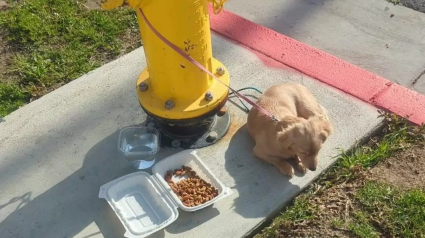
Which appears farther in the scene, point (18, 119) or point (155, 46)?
point (18, 119)

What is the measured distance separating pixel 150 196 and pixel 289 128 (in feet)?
2.97

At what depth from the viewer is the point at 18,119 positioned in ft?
11.9

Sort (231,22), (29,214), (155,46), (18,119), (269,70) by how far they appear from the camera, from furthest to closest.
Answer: (231,22), (269,70), (18,119), (29,214), (155,46)

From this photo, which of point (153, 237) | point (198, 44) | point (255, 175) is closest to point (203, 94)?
point (198, 44)

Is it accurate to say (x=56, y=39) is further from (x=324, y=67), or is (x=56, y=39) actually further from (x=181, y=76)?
(x=324, y=67)

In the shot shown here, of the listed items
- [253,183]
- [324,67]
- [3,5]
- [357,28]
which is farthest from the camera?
[3,5]

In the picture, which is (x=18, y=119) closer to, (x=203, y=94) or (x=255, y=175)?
(x=203, y=94)

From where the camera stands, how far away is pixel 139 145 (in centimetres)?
344

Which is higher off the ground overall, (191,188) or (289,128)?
(289,128)

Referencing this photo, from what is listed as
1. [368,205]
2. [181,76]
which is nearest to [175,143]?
[181,76]

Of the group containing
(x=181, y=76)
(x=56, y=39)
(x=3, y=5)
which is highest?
(x=181, y=76)

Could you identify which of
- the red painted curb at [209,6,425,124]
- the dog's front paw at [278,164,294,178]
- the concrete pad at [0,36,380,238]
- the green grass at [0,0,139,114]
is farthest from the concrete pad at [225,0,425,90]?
the dog's front paw at [278,164,294,178]

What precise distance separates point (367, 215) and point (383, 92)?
1.07 metres

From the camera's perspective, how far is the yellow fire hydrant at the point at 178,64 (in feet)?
8.95
